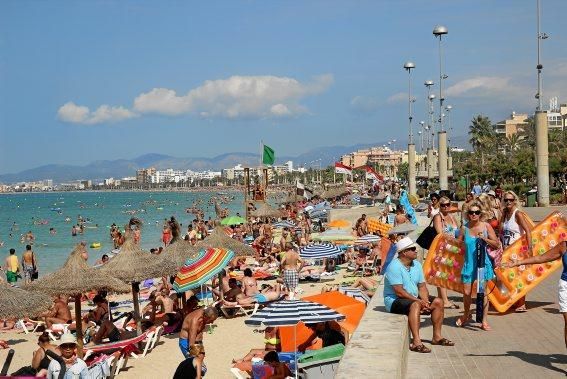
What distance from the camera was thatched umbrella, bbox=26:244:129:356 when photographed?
10852 millimetres

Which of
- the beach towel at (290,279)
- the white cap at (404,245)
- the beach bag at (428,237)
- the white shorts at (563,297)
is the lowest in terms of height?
the beach towel at (290,279)

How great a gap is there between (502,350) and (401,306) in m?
1.07

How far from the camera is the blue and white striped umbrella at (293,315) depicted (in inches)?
300

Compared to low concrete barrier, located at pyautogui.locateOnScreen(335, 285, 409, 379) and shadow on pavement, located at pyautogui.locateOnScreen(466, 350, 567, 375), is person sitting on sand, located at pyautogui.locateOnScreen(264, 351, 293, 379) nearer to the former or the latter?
low concrete barrier, located at pyautogui.locateOnScreen(335, 285, 409, 379)

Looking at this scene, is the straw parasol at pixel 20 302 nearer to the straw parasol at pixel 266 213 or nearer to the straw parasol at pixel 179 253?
the straw parasol at pixel 179 253

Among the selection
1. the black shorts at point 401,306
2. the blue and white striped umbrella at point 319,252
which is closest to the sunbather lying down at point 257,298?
the blue and white striped umbrella at point 319,252

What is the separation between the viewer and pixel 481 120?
3996 inches

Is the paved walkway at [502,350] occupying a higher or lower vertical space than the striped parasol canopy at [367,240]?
higher

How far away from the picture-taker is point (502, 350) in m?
6.50

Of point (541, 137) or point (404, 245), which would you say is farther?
point (541, 137)


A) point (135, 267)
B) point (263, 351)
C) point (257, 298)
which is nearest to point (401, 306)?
point (263, 351)

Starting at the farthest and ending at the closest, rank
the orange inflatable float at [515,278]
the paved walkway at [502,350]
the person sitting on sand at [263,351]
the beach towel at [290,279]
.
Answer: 1. the beach towel at [290,279]
2. the person sitting on sand at [263,351]
3. the orange inflatable float at [515,278]
4. the paved walkway at [502,350]

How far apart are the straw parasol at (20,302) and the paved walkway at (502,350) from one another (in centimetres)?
587

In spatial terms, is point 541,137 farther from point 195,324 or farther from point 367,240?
point 195,324
